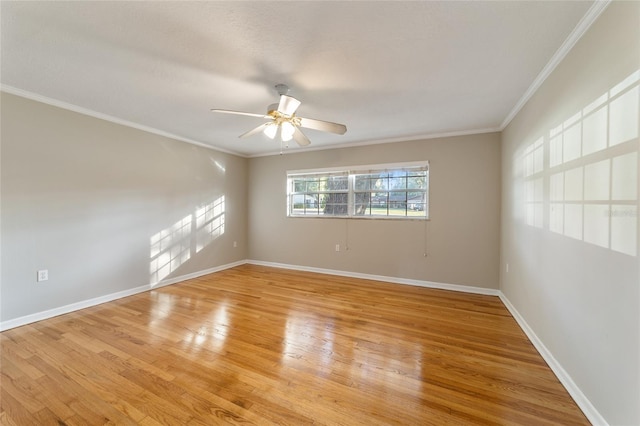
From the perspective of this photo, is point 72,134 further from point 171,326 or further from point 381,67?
point 381,67

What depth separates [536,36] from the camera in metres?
1.72

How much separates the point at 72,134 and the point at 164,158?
1.13 metres

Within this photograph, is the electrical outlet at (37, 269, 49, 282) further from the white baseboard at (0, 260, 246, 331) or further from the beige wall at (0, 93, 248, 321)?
the white baseboard at (0, 260, 246, 331)

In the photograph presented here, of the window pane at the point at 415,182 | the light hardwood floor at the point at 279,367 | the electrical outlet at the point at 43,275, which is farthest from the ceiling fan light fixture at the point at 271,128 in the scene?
the electrical outlet at the point at 43,275

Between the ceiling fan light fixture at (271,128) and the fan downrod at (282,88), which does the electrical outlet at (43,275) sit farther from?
the fan downrod at (282,88)

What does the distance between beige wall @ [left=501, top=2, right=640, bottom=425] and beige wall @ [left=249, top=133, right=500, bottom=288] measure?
140 cm

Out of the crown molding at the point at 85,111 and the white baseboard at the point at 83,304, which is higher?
the crown molding at the point at 85,111

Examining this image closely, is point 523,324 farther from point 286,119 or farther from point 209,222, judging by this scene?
point 209,222

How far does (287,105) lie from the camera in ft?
7.22

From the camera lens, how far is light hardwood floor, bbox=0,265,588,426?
157 centimetres

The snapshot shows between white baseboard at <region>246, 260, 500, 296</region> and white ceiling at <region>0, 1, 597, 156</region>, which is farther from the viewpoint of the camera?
white baseboard at <region>246, 260, 500, 296</region>

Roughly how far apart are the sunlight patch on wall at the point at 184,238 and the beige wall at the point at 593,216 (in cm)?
480

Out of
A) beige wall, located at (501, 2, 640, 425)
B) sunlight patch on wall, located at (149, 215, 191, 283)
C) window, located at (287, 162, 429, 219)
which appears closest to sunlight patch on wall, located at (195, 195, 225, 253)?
sunlight patch on wall, located at (149, 215, 191, 283)

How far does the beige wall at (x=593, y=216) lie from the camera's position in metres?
1.25
